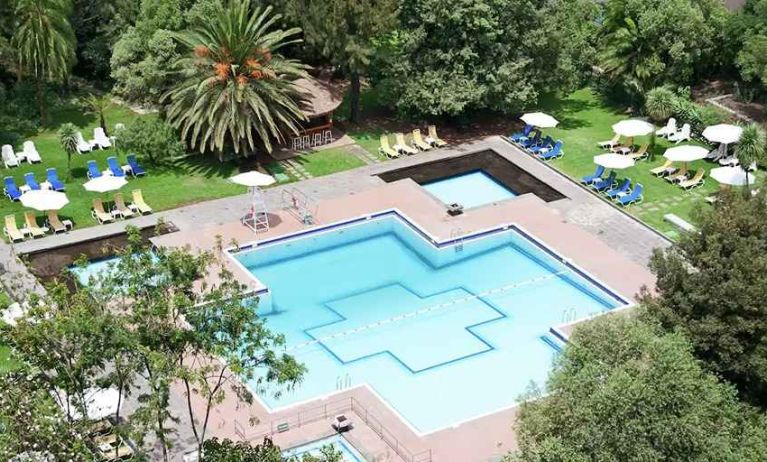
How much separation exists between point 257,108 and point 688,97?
18.1 meters

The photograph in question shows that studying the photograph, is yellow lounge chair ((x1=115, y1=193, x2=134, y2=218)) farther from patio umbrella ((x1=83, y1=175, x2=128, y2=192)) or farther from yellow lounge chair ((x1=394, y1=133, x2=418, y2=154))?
yellow lounge chair ((x1=394, y1=133, x2=418, y2=154))

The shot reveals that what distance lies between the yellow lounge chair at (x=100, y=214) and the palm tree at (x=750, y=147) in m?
22.2

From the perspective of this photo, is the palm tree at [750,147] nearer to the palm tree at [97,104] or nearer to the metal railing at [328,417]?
the metal railing at [328,417]

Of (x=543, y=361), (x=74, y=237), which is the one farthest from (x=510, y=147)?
(x=74, y=237)

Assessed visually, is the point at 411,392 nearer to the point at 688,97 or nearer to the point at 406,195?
the point at 406,195

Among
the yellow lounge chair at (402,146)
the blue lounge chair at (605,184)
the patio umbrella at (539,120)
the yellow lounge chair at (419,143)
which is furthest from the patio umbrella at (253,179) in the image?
the blue lounge chair at (605,184)

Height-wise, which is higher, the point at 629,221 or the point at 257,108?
the point at 257,108

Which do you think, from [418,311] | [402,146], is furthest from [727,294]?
[402,146]

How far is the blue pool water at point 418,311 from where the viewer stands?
1284 inches

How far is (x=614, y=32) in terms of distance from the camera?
1890 inches

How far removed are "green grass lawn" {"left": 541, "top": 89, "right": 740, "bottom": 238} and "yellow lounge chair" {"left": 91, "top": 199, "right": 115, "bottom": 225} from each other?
16604mm

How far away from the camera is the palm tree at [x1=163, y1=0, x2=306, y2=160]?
137ft

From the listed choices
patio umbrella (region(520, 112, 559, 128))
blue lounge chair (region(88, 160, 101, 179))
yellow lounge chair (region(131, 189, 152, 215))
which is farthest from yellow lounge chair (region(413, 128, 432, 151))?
blue lounge chair (region(88, 160, 101, 179))

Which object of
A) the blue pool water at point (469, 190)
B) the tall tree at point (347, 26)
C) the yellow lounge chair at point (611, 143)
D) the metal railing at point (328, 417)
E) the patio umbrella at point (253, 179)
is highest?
the tall tree at point (347, 26)
